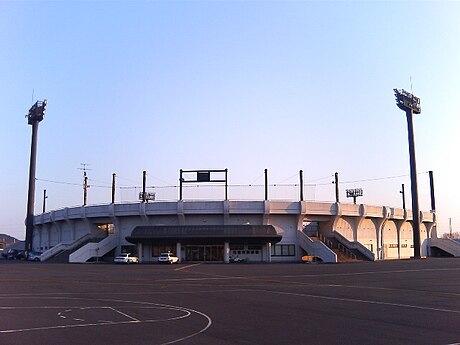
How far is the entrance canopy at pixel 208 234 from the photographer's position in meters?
70.6

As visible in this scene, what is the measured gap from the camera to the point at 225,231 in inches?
2813

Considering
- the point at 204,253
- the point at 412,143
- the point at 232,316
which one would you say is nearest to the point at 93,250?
the point at 204,253

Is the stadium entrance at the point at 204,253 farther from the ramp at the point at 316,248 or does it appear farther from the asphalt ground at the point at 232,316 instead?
the asphalt ground at the point at 232,316

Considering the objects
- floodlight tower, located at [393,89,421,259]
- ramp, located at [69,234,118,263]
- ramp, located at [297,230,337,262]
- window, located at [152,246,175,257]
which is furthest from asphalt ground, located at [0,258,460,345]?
floodlight tower, located at [393,89,421,259]

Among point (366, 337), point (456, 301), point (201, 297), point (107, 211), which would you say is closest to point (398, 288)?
point (456, 301)

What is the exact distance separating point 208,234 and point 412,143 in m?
39.8

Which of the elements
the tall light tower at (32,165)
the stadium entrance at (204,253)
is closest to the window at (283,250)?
the stadium entrance at (204,253)

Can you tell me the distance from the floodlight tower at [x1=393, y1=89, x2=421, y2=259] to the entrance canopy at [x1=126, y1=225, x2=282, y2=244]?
26895 millimetres

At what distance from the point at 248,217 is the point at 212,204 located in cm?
599

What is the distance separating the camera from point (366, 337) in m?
12.3

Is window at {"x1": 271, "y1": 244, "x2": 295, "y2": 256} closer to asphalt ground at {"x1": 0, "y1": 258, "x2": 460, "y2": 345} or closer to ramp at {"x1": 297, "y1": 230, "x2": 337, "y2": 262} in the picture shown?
ramp at {"x1": 297, "y1": 230, "x2": 337, "y2": 262}

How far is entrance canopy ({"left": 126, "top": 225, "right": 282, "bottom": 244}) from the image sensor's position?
7062 cm

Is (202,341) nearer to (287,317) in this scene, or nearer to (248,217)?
(287,317)

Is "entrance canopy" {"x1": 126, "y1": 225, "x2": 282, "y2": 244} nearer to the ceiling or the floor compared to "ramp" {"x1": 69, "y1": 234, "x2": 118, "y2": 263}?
nearer to the ceiling
